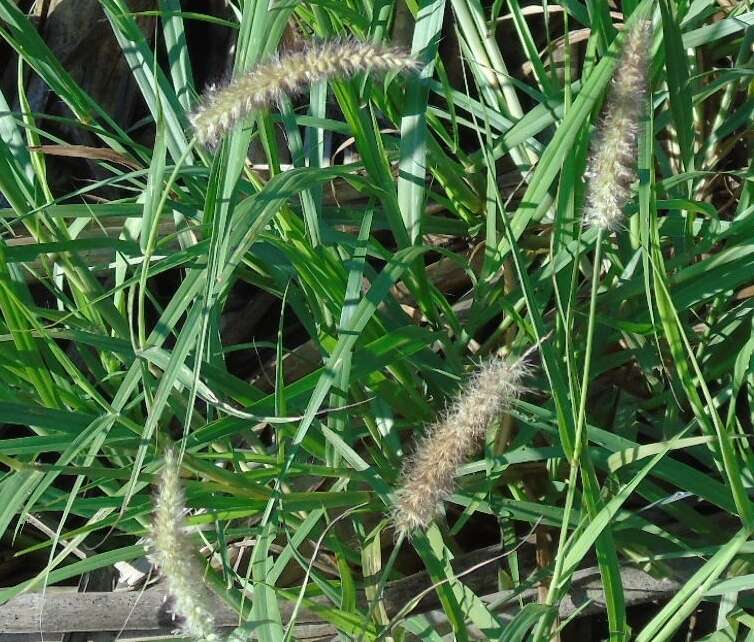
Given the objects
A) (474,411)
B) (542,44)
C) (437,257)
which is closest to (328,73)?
(474,411)

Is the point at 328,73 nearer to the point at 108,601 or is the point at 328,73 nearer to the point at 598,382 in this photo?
the point at 598,382

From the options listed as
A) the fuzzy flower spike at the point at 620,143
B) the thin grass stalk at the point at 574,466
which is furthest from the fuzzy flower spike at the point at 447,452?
the fuzzy flower spike at the point at 620,143

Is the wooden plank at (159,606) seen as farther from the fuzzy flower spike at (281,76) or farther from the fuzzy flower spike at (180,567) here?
the fuzzy flower spike at (281,76)

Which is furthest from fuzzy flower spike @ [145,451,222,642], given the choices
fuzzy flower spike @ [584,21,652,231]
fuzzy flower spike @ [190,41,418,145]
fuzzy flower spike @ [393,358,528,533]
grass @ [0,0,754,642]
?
fuzzy flower spike @ [584,21,652,231]

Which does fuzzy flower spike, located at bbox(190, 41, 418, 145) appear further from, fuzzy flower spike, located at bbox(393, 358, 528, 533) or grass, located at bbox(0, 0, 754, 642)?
fuzzy flower spike, located at bbox(393, 358, 528, 533)

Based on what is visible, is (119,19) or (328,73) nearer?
(328,73)
